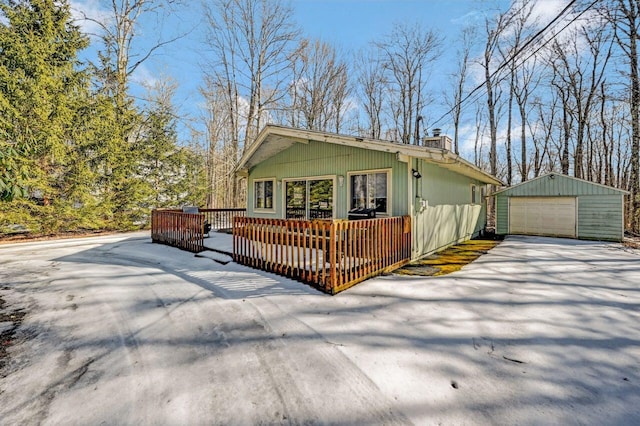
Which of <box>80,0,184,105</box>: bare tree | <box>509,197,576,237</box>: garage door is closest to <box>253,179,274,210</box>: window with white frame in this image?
<box>80,0,184,105</box>: bare tree

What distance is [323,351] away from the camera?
279 centimetres

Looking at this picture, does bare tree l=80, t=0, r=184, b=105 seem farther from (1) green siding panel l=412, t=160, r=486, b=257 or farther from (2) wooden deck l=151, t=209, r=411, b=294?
(1) green siding panel l=412, t=160, r=486, b=257

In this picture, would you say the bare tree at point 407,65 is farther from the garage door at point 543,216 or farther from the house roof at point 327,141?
the house roof at point 327,141

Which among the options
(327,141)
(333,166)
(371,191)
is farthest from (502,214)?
(327,141)

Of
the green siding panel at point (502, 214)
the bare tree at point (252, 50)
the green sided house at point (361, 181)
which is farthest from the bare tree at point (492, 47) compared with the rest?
the bare tree at point (252, 50)

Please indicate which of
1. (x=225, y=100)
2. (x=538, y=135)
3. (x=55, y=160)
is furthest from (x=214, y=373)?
(x=538, y=135)

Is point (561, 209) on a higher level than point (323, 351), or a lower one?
higher

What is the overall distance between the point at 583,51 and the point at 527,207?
39.6ft

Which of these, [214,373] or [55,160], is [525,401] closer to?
[214,373]

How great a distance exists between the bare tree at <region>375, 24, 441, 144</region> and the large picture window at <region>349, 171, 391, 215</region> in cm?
1503

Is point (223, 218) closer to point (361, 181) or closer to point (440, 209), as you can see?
point (361, 181)

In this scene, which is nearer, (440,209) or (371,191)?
(371,191)

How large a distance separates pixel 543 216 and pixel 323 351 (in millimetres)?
13079

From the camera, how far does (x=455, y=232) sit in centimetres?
973
